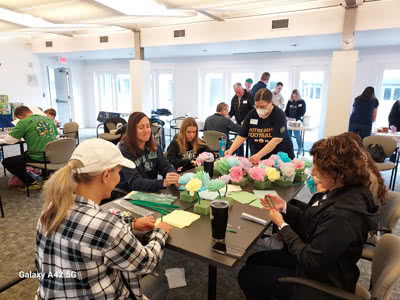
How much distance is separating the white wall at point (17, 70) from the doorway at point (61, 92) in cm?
145

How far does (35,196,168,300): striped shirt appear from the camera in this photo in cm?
97

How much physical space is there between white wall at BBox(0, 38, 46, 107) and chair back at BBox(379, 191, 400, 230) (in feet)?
29.9

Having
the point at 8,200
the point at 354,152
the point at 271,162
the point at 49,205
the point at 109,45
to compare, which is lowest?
the point at 8,200

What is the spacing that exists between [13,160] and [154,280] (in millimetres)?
3608

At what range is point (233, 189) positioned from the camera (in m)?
2.07

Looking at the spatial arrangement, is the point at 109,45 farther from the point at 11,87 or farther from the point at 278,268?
the point at 278,268

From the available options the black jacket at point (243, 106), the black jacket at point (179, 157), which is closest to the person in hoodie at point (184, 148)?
the black jacket at point (179, 157)

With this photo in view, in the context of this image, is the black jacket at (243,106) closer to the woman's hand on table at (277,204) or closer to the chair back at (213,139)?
→ the chair back at (213,139)

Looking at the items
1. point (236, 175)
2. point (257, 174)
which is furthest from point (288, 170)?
point (236, 175)

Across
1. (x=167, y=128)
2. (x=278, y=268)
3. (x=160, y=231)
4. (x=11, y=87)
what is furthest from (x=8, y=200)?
(x=167, y=128)

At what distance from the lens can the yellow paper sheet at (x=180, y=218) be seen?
1.52 m

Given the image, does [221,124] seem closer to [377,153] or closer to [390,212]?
[377,153]

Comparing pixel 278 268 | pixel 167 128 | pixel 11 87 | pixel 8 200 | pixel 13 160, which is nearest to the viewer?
pixel 278 268

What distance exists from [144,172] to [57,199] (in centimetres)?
138
